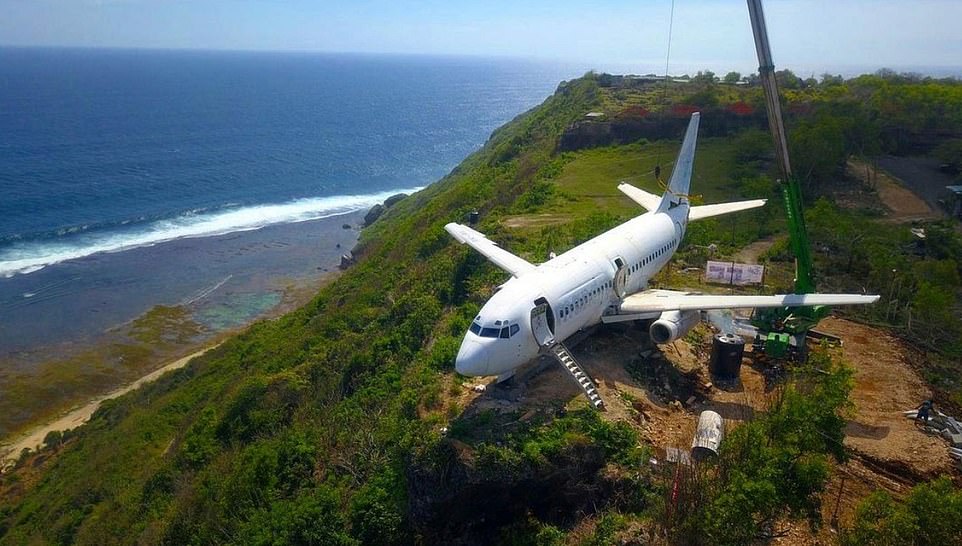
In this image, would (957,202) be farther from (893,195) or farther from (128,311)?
(128,311)

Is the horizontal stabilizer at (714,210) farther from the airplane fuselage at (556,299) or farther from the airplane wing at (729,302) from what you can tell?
the airplane wing at (729,302)

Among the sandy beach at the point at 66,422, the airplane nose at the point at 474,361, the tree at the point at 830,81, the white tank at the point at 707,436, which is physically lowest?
the sandy beach at the point at 66,422

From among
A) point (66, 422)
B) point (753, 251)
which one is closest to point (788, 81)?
point (753, 251)

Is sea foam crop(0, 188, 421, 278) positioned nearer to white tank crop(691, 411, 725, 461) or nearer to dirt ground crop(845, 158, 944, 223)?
dirt ground crop(845, 158, 944, 223)

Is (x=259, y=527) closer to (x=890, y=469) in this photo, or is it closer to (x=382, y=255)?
(x=890, y=469)

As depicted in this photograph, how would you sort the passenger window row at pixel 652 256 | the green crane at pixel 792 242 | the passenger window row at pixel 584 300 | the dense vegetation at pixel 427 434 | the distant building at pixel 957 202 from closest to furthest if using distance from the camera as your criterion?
1. the dense vegetation at pixel 427 434
2. the passenger window row at pixel 584 300
3. the green crane at pixel 792 242
4. the passenger window row at pixel 652 256
5. the distant building at pixel 957 202

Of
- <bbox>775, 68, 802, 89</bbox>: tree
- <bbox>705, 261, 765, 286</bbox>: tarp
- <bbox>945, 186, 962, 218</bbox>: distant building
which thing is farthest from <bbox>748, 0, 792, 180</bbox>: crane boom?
<bbox>775, 68, 802, 89</bbox>: tree

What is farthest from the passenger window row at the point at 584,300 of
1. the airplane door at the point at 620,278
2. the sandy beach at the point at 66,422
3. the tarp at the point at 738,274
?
the sandy beach at the point at 66,422
